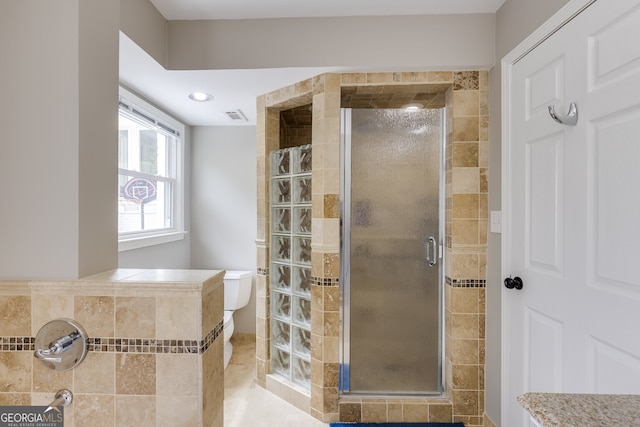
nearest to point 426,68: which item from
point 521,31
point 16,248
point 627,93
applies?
point 521,31

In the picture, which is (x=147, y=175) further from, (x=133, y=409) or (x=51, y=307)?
(x=133, y=409)

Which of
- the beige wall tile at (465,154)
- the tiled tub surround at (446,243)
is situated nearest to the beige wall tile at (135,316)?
the tiled tub surround at (446,243)

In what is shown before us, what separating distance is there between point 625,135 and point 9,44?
1.97m

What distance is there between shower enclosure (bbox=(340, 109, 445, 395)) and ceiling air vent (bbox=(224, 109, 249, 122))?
3.45 ft

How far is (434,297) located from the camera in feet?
6.54

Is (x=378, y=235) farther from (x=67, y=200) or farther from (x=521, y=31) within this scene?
(x=67, y=200)

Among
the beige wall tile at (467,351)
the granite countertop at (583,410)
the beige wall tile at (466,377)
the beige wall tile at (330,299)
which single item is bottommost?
the beige wall tile at (466,377)

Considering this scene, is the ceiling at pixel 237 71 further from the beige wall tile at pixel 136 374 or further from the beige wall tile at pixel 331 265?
the beige wall tile at pixel 136 374

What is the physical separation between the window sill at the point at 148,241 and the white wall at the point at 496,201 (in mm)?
2204

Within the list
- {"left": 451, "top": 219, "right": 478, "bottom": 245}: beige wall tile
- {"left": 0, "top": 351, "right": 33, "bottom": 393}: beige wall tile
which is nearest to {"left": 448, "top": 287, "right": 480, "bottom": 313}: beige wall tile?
{"left": 451, "top": 219, "right": 478, "bottom": 245}: beige wall tile

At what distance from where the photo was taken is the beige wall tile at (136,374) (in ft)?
3.24

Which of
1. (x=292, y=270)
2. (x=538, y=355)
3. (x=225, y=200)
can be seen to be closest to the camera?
(x=538, y=355)

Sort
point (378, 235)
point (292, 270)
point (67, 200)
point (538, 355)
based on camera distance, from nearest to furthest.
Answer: point (67, 200) → point (538, 355) → point (378, 235) → point (292, 270)

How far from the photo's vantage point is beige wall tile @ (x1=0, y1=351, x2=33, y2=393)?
3.27 feet
